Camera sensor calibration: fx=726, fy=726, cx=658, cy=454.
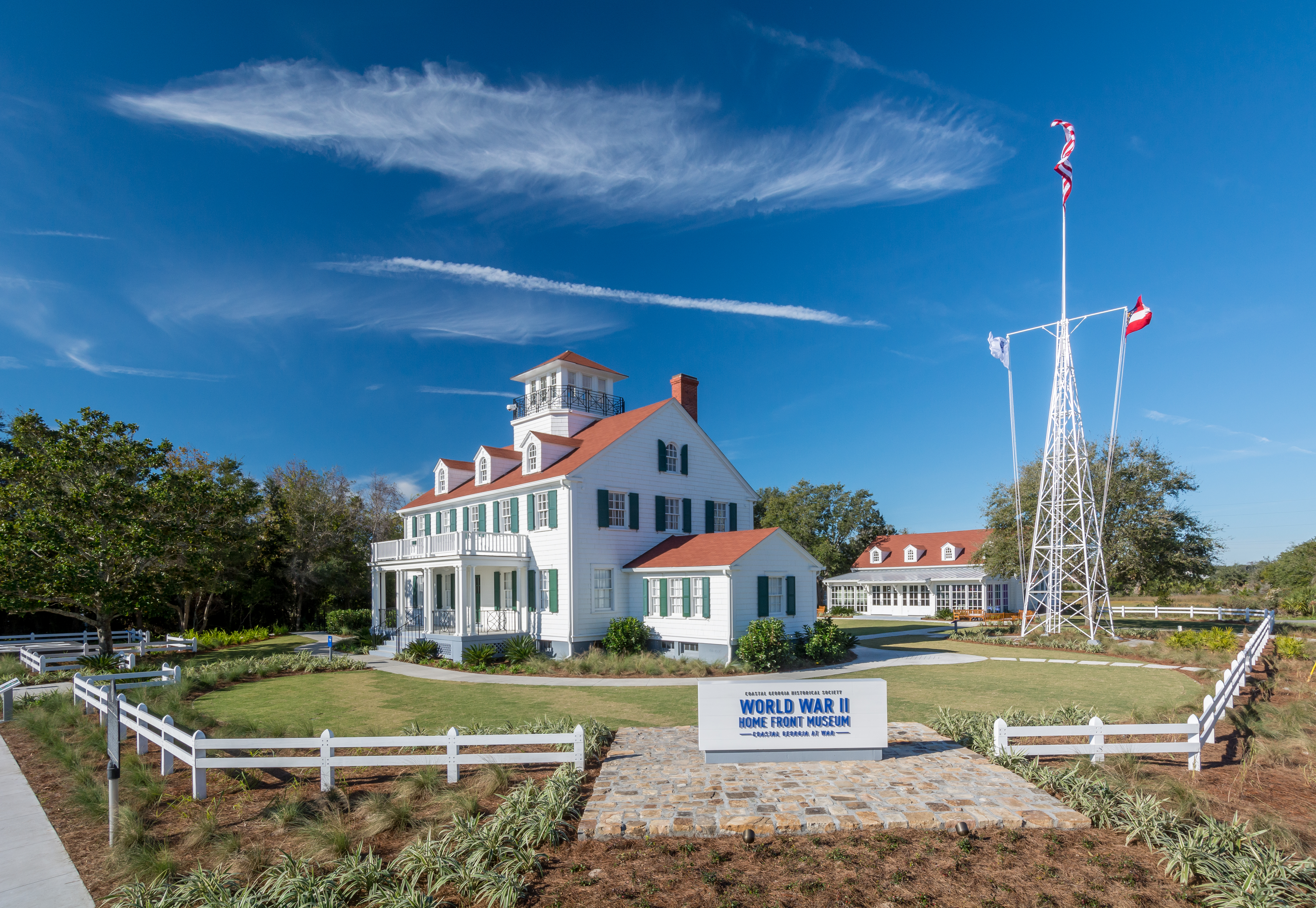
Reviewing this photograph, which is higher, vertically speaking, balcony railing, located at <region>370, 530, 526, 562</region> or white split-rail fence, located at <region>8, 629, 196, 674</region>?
balcony railing, located at <region>370, 530, 526, 562</region>

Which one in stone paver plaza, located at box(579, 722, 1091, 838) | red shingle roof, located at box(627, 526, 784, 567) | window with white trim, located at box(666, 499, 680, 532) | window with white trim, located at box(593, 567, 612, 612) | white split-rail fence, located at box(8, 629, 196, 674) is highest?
window with white trim, located at box(666, 499, 680, 532)

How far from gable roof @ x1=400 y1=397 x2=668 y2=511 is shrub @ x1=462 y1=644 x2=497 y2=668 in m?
5.72

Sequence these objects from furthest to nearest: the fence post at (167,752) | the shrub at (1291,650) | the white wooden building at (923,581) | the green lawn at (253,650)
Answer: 1. the white wooden building at (923,581)
2. the green lawn at (253,650)
3. the shrub at (1291,650)
4. the fence post at (167,752)

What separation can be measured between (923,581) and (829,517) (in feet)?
51.3

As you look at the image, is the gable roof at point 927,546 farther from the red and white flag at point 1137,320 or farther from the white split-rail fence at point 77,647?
the white split-rail fence at point 77,647

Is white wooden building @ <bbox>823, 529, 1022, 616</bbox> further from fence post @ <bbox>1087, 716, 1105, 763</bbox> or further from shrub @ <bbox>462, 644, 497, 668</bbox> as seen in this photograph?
fence post @ <bbox>1087, 716, 1105, 763</bbox>

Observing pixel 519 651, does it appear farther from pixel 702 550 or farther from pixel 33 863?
pixel 33 863

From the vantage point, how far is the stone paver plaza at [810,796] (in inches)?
297

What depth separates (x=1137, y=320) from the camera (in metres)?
25.2

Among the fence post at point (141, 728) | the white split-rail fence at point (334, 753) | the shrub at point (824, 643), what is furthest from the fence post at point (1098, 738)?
the fence post at point (141, 728)

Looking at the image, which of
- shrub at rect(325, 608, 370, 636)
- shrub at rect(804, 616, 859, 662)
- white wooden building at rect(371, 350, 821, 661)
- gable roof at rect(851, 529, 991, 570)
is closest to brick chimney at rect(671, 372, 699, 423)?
white wooden building at rect(371, 350, 821, 661)

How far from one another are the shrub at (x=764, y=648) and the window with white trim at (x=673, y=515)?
644cm

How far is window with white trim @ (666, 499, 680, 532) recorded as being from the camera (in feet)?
88.2

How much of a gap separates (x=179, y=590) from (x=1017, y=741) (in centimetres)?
2793
